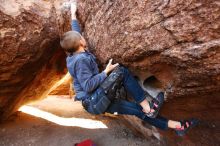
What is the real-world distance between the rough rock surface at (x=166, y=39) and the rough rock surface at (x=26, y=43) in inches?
47.0

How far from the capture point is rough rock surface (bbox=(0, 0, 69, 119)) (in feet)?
17.0

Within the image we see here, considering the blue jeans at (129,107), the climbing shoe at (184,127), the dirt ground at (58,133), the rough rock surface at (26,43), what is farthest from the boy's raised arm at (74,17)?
the dirt ground at (58,133)

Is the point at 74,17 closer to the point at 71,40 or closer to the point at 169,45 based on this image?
the point at 71,40

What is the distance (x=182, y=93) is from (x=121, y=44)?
116cm

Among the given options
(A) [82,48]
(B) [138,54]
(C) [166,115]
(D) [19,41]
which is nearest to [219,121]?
(C) [166,115]

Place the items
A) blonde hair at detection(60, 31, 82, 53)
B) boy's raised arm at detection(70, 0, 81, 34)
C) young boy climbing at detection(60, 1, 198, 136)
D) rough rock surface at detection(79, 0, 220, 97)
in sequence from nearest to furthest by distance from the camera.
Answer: rough rock surface at detection(79, 0, 220, 97) → young boy climbing at detection(60, 1, 198, 136) → blonde hair at detection(60, 31, 82, 53) → boy's raised arm at detection(70, 0, 81, 34)

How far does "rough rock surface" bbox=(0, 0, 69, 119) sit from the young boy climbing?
1.36 m

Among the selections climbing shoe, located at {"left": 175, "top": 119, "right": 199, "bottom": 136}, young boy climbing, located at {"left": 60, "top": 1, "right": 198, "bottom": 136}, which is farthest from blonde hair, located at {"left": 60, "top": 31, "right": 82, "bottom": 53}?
climbing shoe, located at {"left": 175, "top": 119, "right": 199, "bottom": 136}

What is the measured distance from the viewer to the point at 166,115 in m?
5.20

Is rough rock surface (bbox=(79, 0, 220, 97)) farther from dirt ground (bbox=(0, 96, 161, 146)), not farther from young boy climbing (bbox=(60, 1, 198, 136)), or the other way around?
dirt ground (bbox=(0, 96, 161, 146))

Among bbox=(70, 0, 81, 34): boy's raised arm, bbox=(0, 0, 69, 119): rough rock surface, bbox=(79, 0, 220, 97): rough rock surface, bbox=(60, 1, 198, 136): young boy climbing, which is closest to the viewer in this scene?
bbox=(79, 0, 220, 97): rough rock surface

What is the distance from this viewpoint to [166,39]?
376cm

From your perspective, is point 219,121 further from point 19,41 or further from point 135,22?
point 19,41

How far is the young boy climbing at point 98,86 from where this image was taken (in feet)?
13.4
